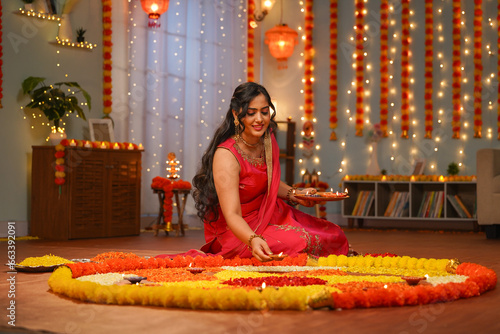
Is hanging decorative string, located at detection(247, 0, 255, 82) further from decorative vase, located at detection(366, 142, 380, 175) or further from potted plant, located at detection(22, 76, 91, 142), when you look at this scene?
potted plant, located at detection(22, 76, 91, 142)

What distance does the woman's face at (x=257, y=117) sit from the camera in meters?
3.55

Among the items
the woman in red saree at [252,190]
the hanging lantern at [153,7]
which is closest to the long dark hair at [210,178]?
the woman in red saree at [252,190]

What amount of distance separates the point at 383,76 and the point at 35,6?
3969 millimetres

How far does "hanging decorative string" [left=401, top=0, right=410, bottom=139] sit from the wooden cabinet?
10.8 feet

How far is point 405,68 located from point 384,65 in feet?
0.80

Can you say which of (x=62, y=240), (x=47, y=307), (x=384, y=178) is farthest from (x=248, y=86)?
(x=384, y=178)

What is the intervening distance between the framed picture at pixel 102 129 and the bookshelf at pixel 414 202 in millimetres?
2803

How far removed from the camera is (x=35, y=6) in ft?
21.1

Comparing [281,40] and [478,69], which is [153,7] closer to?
[281,40]

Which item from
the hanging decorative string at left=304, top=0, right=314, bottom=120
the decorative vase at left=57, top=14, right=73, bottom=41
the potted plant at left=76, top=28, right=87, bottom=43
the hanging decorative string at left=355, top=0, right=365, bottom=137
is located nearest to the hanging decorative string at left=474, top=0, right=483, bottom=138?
the hanging decorative string at left=355, top=0, right=365, bottom=137

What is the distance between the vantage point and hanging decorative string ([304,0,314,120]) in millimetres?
8422

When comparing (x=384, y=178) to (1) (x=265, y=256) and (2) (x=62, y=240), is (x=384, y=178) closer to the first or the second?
(2) (x=62, y=240)

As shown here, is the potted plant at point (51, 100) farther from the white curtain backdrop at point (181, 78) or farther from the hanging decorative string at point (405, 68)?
the hanging decorative string at point (405, 68)

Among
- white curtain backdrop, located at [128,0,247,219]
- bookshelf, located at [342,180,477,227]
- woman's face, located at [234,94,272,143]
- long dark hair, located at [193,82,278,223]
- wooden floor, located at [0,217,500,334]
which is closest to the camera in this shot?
wooden floor, located at [0,217,500,334]
